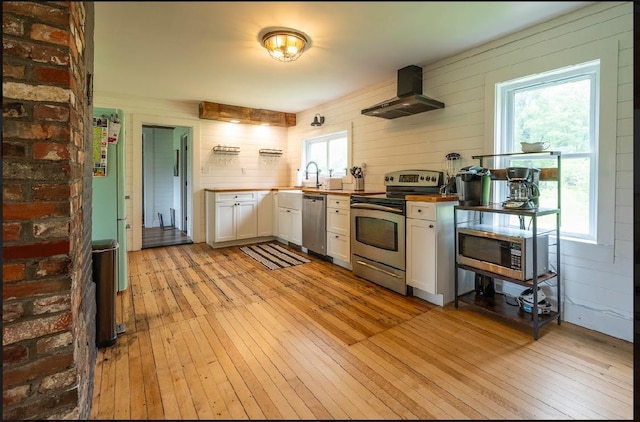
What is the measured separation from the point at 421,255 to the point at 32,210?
2.51 m

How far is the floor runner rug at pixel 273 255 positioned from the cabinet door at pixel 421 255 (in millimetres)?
1593

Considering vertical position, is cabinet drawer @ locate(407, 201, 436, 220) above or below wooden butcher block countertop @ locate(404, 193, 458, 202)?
below

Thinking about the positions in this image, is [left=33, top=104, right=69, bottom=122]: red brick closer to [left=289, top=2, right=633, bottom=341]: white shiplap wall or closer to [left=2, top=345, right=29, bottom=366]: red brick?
[left=2, top=345, right=29, bottom=366]: red brick

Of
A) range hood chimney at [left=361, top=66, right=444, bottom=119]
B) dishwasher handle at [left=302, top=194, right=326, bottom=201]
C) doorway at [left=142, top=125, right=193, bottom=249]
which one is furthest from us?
doorway at [left=142, top=125, right=193, bottom=249]

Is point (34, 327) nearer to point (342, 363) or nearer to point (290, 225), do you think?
point (342, 363)

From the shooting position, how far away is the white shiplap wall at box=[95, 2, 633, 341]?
2.03 meters

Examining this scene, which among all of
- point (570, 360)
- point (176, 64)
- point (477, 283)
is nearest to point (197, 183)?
point (176, 64)

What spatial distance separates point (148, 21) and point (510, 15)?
693mm

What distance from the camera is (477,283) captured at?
278 cm

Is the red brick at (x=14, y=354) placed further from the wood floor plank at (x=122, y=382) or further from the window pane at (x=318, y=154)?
the window pane at (x=318, y=154)

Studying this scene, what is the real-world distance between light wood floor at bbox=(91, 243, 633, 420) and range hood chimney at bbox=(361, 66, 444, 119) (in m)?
1.84

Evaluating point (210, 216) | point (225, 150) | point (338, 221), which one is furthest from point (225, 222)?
point (338, 221)

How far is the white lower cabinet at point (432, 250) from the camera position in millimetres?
2605

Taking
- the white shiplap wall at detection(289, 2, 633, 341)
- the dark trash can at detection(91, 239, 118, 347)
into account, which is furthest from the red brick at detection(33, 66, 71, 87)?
the white shiplap wall at detection(289, 2, 633, 341)
